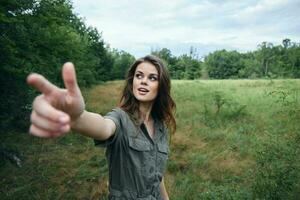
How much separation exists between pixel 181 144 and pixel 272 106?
647 cm

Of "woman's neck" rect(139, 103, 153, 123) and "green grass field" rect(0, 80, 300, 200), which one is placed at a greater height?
"woman's neck" rect(139, 103, 153, 123)

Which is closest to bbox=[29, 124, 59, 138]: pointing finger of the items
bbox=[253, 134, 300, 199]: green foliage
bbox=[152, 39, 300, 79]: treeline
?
bbox=[253, 134, 300, 199]: green foliage

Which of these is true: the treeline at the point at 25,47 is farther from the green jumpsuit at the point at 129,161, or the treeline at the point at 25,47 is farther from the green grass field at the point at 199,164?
the green jumpsuit at the point at 129,161

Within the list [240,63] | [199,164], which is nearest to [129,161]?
[199,164]

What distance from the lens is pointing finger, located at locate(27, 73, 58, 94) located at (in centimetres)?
98

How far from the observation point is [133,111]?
2199 mm

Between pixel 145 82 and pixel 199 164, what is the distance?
5.56m

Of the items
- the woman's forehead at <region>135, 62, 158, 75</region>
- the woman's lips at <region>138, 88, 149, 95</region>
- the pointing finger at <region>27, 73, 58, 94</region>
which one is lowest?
the woman's lips at <region>138, 88, 149, 95</region>

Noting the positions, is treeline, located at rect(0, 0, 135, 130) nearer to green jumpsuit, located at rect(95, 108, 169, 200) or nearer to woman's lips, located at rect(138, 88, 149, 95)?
woman's lips, located at rect(138, 88, 149, 95)

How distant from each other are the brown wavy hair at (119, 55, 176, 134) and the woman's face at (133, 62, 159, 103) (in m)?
0.03

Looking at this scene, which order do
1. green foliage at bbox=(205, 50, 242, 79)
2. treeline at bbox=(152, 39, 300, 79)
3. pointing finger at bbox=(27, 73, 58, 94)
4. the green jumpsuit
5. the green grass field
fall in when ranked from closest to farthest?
pointing finger at bbox=(27, 73, 58, 94)
the green jumpsuit
the green grass field
treeline at bbox=(152, 39, 300, 79)
green foliage at bbox=(205, 50, 242, 79)

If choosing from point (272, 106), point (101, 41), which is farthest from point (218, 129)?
point (101, 41)

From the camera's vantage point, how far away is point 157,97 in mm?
2355

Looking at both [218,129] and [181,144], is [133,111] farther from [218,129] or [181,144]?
[218,129]
